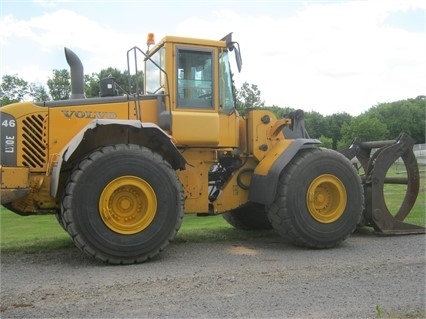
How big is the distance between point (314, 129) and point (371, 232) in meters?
71.4

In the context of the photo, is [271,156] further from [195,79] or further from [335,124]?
[335,124]

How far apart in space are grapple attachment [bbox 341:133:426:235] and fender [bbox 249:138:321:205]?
1.48m

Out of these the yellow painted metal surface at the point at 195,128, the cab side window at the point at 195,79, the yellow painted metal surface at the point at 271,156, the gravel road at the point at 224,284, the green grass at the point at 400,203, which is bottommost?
the green grass at the point at 400,203

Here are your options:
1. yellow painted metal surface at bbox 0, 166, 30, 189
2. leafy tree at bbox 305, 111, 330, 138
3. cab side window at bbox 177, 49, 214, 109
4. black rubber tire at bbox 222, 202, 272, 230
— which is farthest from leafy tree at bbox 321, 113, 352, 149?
yellow painted metal surface at bbox 0, 166, 30, 189

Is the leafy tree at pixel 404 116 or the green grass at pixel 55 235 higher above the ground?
the leafy tree at pixel 404 116

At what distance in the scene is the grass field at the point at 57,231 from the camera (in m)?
7.65

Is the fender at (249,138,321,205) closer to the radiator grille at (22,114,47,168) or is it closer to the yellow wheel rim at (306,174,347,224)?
the yellow wheel rim at (306,174,347,224)

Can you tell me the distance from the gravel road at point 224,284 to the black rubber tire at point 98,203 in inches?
9.2

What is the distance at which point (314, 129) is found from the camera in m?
78.6

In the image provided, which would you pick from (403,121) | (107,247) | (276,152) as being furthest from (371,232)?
(403,121)

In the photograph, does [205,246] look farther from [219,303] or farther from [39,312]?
[39,312]

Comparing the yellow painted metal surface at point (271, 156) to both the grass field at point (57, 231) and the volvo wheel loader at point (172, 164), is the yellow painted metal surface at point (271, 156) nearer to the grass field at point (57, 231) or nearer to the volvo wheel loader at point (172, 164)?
the volvo wheel loader at point (172, 164)

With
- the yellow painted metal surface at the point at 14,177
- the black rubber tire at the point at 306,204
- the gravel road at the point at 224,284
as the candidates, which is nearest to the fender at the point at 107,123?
the yellow painted metal surface at the point at 14,177

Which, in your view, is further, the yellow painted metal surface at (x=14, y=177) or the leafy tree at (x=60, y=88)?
the leafy tree at (x=60, y=88)
